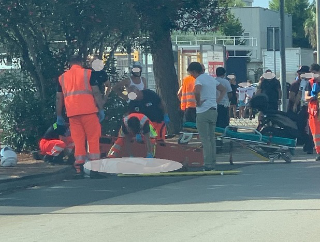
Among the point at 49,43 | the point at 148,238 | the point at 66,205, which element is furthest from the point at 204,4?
the point at 148,238

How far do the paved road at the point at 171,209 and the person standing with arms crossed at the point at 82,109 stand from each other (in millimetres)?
541

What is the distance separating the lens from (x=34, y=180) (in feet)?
43.1

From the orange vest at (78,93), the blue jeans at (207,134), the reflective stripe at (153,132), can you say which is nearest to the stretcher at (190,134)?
the reflective stripe at (153,132)

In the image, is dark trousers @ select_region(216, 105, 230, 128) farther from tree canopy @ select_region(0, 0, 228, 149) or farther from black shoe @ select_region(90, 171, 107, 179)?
black shoe @ select_region(90, 171, 107, 179)

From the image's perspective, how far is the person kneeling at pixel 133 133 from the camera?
13961 millimetres

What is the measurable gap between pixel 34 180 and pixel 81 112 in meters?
1.34

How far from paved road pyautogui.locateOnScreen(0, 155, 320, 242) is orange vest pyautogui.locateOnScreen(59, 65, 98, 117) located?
45.9 inches

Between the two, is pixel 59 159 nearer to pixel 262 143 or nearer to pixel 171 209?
pixel 262 143

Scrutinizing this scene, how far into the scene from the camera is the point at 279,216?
9258mm

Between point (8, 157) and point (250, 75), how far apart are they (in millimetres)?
43848

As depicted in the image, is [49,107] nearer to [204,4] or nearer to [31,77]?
[31,77]

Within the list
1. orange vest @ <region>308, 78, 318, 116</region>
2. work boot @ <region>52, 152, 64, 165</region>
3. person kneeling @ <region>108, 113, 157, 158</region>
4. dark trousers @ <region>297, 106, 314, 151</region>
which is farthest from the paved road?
dark trousers @ <region>297, 106, 314, 151</region>

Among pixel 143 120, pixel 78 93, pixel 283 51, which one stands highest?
pixel 283 51

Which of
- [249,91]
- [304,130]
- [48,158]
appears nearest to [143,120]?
[48,158]
